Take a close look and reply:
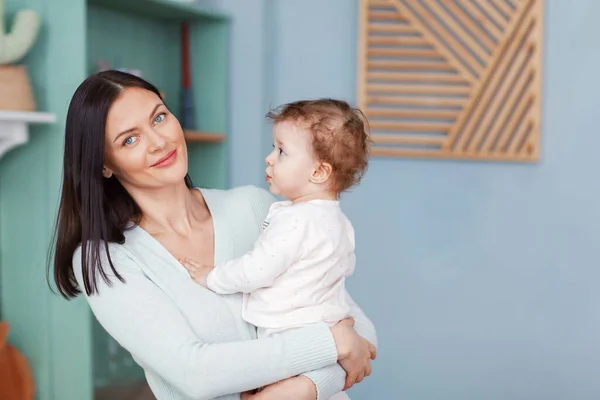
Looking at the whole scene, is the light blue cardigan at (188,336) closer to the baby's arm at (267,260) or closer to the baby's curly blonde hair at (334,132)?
the baby's arm at (267,260)

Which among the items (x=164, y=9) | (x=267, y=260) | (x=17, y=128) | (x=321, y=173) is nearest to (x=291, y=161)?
(x=321, y=173)

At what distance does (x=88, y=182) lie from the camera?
1.44m

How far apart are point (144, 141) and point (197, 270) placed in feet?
0.93

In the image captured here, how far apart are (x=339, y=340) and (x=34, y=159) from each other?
1307mm

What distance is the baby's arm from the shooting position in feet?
4.62

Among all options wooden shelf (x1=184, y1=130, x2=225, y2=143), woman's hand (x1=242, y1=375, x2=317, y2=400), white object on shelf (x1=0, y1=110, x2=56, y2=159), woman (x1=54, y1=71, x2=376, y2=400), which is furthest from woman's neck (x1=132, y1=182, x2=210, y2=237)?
wooden shelf (x1=184, y1=130, x2=225, y2=143)

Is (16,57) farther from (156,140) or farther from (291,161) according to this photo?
(291,161)

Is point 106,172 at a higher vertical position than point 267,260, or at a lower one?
higher

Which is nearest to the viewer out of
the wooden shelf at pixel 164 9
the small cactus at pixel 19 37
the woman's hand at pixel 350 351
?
the woman's hand at pixel 350 351

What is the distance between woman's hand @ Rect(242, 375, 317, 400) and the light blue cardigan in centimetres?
1

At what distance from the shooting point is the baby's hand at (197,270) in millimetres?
1490

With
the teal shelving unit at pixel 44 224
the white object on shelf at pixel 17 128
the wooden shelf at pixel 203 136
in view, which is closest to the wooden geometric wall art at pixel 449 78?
the wooden shelf at pixel 203 136

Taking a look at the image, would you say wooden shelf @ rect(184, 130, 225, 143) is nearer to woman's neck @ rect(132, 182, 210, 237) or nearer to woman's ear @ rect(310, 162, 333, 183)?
woman's neck @ rect(132, 182, 210, 237)

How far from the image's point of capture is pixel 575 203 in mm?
2947
